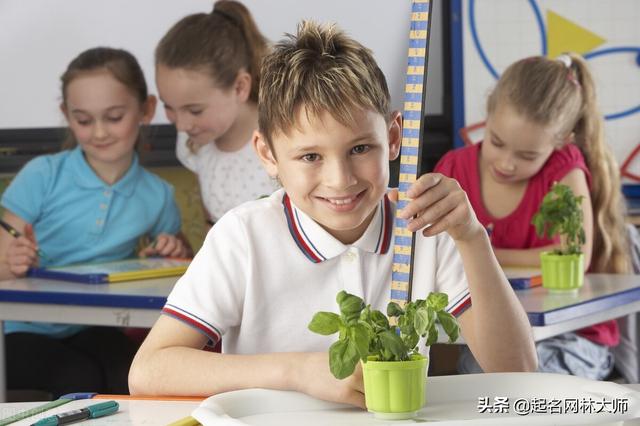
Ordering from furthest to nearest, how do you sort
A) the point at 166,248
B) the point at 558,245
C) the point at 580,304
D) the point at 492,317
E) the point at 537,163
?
1. the point at 166,248
2. the point at 537,163
3. the point at 558,245
4. the point at 580,304
5. the point at 492,317

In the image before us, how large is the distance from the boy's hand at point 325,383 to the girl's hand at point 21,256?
5.19 ft

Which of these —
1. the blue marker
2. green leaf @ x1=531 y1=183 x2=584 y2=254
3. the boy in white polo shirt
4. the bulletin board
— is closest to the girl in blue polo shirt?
green leaf @ x1=531 y1=183 x2=584 y2=254

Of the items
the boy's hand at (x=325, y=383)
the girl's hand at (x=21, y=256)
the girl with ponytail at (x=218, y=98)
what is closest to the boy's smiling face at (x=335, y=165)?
the boy's hand at (x=325, y=383)

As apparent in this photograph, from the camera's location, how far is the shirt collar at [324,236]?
4.83 ft

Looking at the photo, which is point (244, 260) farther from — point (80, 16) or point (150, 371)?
point (80, 16)

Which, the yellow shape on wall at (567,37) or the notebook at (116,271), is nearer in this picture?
the notebook at (116,271)

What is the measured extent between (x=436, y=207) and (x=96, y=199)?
6.36 feet

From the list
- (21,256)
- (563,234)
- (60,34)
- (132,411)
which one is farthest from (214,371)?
(60,34)

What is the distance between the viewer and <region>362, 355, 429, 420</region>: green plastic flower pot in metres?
1.04

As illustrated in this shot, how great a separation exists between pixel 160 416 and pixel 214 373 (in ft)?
0.42

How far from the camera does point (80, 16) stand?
3.66 meters

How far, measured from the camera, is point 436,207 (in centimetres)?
119

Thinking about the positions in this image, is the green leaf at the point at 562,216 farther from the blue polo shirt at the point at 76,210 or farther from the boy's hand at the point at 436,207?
the blue polo shirt at the point at 76,210

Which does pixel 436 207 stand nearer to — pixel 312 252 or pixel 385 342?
pixel 385 342
